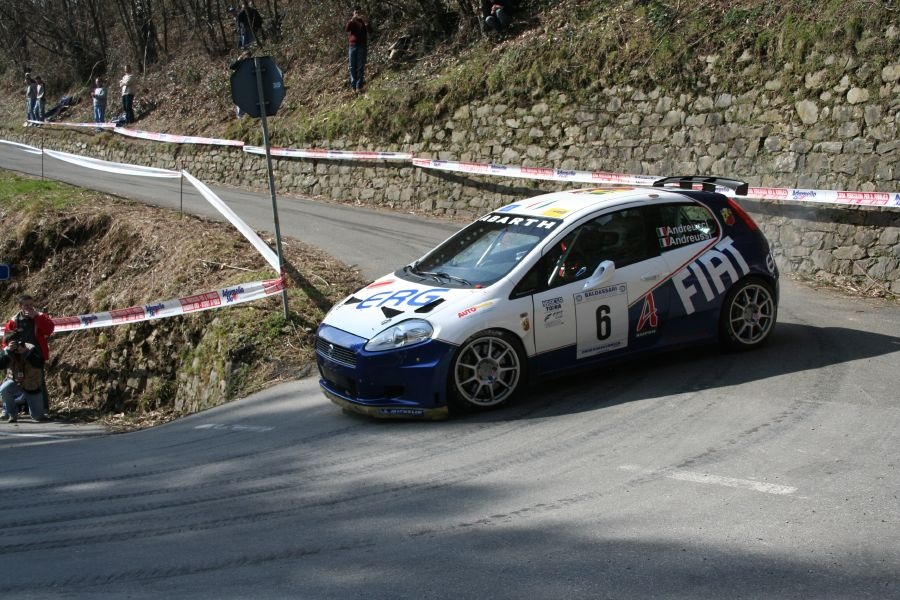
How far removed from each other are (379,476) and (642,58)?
11.3 metres

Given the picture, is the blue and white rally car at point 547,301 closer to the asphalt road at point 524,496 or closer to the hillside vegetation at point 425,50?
the asphalt road at point 524,496

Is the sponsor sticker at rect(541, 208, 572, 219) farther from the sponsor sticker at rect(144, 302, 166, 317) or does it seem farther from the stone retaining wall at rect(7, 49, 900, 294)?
the sponsor sticker at rect(144, 302, 166, 317)

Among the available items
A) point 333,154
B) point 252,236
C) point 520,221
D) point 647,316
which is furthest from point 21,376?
point 333,154

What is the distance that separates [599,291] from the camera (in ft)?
26.5

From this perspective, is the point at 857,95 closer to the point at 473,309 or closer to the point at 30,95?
the point at 473,309

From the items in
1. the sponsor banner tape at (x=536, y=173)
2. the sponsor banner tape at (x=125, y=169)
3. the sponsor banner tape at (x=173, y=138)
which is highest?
the sponsor banner tape at (x=173, y=138)

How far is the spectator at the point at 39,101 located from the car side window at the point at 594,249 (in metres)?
32.8

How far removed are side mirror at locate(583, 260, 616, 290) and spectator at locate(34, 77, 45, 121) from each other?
33.0m

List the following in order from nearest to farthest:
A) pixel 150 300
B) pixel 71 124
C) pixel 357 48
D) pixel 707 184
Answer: pixel 707 184
pixel 150 300
pixel 357 48
pixel 71 124

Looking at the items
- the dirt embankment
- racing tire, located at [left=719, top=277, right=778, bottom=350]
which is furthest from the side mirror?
the dirt embankment

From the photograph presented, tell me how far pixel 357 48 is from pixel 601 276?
16022 millimetres

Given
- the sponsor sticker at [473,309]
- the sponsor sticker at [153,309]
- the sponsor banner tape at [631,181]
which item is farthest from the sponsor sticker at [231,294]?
the sponsor banner tape at [631,181]

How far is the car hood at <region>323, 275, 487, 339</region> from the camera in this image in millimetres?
7629

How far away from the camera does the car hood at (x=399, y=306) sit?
7.63 meters
